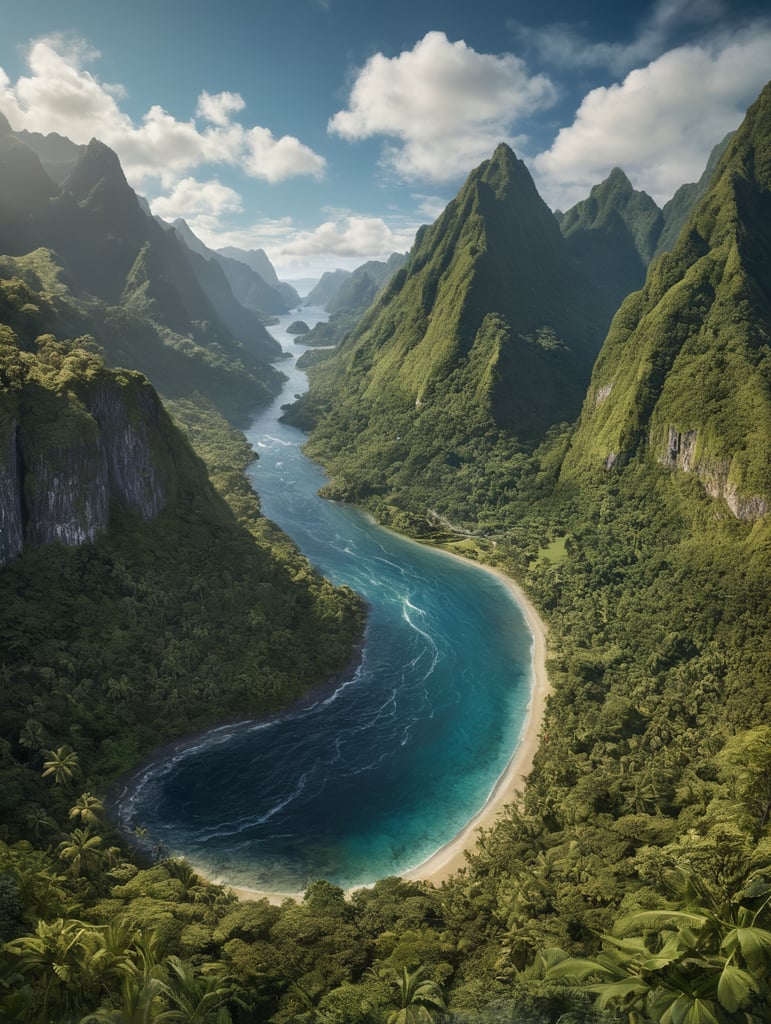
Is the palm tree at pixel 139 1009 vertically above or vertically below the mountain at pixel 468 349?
below

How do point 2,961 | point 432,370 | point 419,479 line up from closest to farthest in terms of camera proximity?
point 2,961, point 419,479, point 432,370

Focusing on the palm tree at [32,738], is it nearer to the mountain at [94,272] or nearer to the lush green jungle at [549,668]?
the lush green jungle at [549,668]

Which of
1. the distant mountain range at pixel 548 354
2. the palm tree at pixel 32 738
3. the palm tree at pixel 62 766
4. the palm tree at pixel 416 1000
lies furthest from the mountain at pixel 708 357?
the palm tree at pixel 32 738

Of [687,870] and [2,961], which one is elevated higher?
[687,870]

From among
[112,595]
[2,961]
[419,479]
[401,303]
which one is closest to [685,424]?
[419,479]

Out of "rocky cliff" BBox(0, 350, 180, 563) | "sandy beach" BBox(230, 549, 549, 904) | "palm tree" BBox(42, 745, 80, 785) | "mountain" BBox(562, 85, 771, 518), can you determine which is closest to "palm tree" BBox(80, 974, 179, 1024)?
"sandy beach" BBox(230, 549, 549, 904)

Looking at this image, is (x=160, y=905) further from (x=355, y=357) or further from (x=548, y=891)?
(x=355, y=357)

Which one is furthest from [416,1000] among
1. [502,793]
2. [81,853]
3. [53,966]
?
[502,793]
